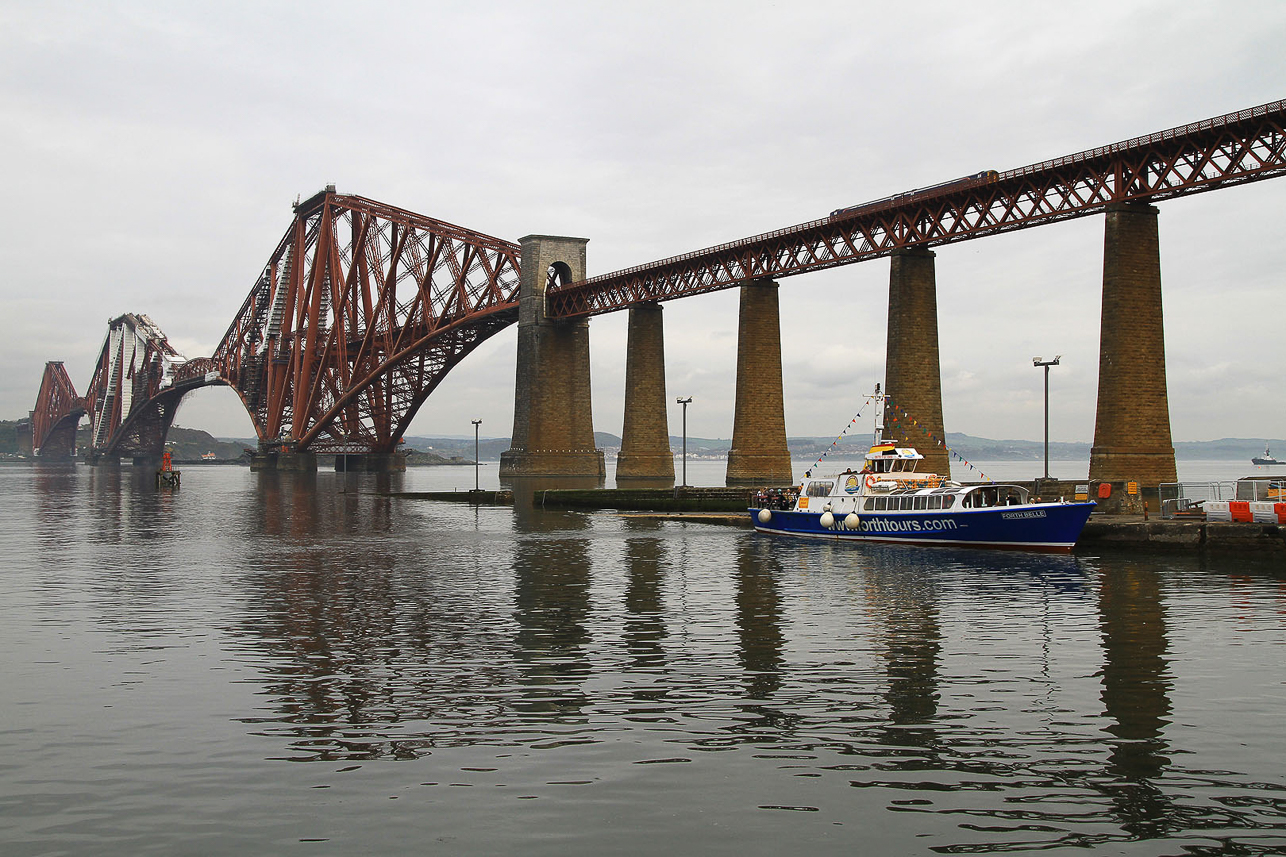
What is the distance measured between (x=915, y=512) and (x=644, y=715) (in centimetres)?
3100

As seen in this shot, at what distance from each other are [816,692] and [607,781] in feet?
18.1

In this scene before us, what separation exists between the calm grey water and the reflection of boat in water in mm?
7052

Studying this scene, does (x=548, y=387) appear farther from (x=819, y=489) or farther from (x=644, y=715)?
(x=644, y=715)

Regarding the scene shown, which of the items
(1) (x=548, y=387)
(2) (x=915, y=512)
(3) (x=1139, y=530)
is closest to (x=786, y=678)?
(2) (x=915, y=512)

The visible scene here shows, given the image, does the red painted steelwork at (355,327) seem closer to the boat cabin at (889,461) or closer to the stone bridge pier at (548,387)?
the stone bridge pier at (548,387)

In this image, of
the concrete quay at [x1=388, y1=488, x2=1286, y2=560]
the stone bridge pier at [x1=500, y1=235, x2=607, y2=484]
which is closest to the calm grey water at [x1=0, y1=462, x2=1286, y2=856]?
the concrete quay at [x1=388, y1=488, x2=1286, y2=560]

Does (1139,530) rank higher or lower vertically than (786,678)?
higher

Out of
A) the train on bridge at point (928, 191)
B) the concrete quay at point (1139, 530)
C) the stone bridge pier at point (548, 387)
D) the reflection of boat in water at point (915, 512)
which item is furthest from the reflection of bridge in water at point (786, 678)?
the stone bridge pier at point (548, 387)

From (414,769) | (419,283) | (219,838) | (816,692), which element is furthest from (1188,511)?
(419,283)

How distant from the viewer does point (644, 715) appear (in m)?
→ 15.0

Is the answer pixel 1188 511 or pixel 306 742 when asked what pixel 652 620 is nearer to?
pixel 306 742

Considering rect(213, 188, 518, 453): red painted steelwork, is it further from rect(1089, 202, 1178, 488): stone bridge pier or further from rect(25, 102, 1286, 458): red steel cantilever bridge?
rect(1089, 202, 1178, 488): stone bridge pier

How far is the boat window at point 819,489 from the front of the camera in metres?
50.1

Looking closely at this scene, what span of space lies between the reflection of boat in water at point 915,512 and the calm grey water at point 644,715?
705cm
